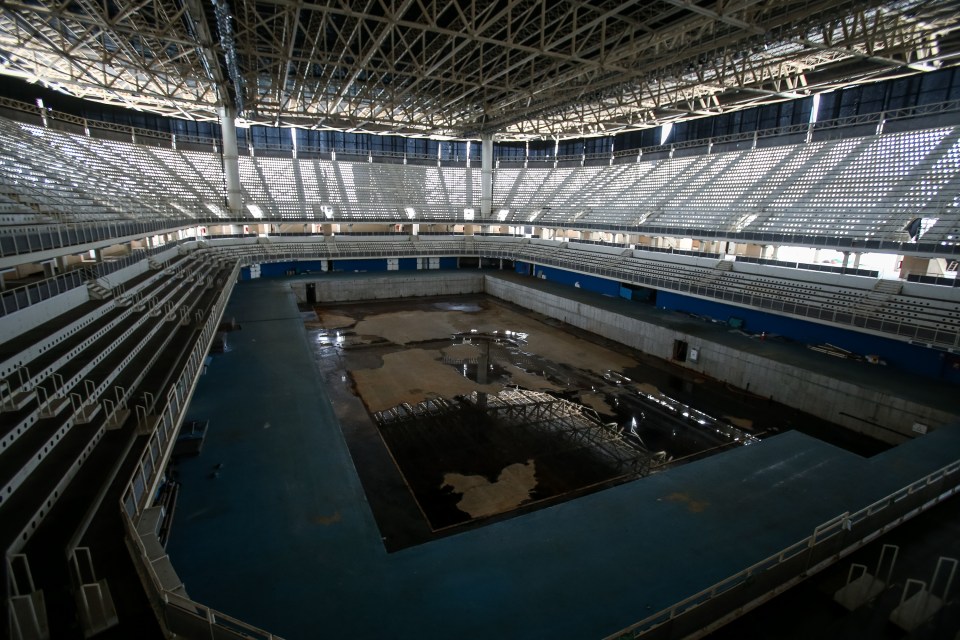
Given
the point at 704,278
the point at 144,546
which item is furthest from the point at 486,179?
the point at 144,546

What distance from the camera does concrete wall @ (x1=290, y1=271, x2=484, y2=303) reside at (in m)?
27.7

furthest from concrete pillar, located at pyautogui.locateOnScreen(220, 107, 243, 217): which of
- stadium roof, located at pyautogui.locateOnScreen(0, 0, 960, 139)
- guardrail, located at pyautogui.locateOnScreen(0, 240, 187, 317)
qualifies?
guardrail, located at pyautogui.locateOnScreen(0, 240, 187, 317)

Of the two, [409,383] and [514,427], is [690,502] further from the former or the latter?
[409,383]

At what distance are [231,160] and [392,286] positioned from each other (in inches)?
497

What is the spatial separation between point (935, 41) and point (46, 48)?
33.0 metres

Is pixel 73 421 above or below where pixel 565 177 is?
below

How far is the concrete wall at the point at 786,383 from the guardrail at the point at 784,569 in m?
6.55

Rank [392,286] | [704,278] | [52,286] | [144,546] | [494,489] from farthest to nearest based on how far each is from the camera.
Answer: [392,286]
[704,278]
[494,489]
[52,286]
[144,546]

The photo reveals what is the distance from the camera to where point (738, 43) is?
1792 centimetres

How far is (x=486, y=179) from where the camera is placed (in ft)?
123

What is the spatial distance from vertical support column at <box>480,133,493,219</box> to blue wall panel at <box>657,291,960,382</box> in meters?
A: 19.5

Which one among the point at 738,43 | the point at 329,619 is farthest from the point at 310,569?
the point at 738,43

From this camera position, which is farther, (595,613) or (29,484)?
(595,613)

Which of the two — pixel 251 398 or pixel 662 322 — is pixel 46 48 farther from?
pixel 662 322
